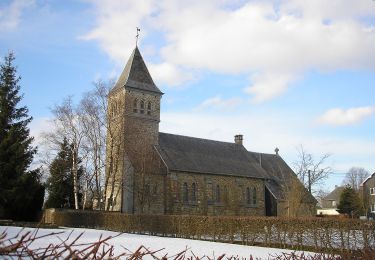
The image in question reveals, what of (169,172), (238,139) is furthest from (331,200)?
(169,172)

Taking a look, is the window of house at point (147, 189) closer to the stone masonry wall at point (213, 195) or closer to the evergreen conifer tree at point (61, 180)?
the stone masonry wall at point (213, 195)

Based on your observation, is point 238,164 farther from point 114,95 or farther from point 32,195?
point 32,195

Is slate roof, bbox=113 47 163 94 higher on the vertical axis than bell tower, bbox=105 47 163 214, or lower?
higher

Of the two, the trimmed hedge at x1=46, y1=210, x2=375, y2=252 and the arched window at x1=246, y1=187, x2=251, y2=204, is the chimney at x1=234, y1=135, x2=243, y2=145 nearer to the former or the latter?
the arched window at x1=246, y1=187, x2=251, y2=204

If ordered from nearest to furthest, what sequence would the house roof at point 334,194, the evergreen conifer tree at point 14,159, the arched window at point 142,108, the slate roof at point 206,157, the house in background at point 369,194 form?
the evergreen conifer tree at point 14,159, the slate roof at point 206,157, the arched window at point 142,108, the house in background at point 369,194, the house roof at point 334,194

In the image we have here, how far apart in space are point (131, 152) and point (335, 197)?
55.3 metres

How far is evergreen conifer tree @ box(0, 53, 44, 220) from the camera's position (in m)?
32.8

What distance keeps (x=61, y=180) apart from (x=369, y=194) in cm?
4225

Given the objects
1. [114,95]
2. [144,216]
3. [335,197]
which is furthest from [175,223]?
[335,197]

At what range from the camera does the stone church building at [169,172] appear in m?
39.4

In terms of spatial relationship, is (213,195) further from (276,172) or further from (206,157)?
(276,172)

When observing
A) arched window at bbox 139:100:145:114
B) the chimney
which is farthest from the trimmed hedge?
the chimney

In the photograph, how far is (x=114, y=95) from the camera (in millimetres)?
44000

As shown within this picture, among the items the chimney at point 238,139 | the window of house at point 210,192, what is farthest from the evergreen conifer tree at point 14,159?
the chimney at point 238,139
